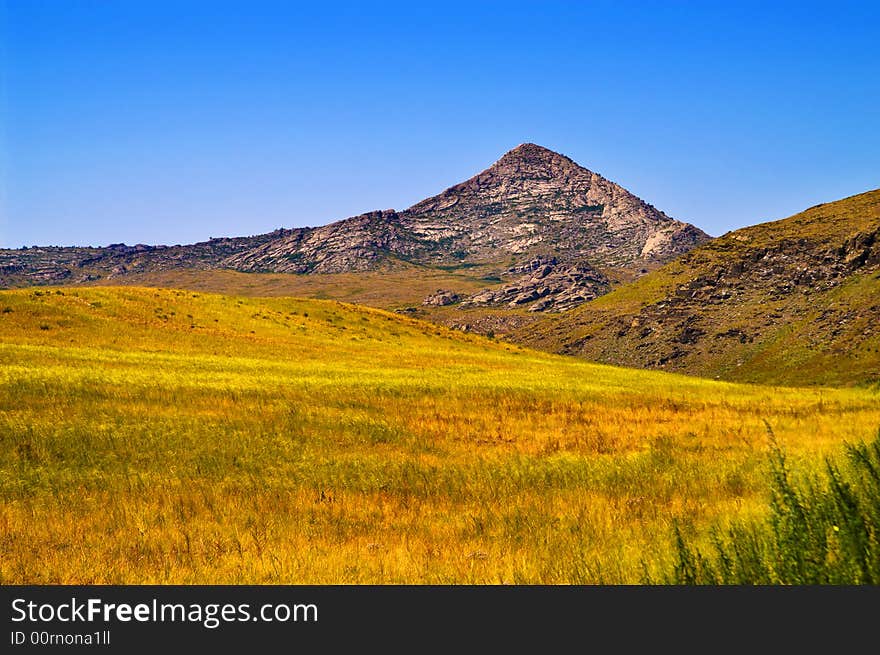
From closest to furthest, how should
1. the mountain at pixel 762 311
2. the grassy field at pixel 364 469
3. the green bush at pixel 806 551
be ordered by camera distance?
the green bush at pixel 806 551 < the grassy field at pixel 364 469 < the mountain at pixel 762 311

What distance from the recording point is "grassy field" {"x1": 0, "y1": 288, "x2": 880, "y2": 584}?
335 inches

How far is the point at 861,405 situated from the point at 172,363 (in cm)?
3124

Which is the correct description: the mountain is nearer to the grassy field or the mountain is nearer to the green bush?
the grassy field

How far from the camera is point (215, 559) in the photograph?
337 inches

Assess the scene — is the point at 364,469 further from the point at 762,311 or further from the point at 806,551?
the point at 762,311

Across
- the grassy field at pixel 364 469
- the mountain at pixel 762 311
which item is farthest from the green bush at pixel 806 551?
the mountain at pixel 762 311

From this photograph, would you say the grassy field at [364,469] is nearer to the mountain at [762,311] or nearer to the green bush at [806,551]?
the green bush at [806,551]

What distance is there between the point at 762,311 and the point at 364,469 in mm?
129812

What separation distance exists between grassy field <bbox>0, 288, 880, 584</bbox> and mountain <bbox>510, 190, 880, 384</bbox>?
73.4 metres

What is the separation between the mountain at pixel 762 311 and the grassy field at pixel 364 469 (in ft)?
241

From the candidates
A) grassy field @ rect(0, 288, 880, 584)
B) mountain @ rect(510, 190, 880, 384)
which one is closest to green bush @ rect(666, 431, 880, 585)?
grassy field @ rect(0, 288, 880, 584)

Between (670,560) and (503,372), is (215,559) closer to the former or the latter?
(670,560)

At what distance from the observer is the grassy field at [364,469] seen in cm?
850
